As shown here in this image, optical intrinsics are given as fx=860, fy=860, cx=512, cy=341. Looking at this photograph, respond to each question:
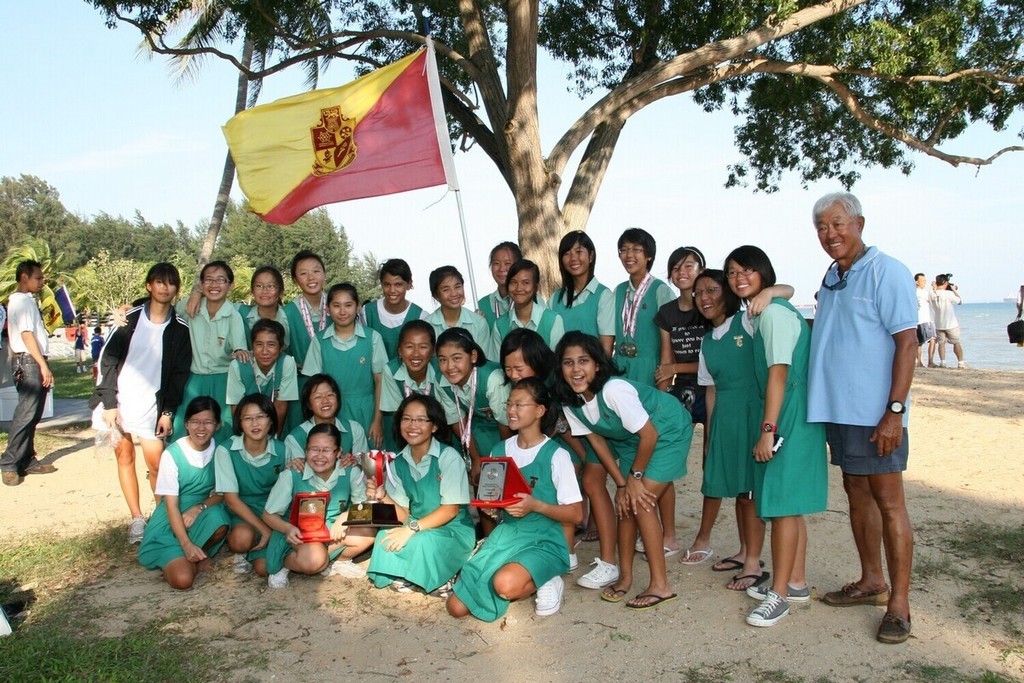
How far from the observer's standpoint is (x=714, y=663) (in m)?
3.53

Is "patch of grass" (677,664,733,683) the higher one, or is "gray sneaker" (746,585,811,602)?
"gray sneaker" (746,585,811,602)

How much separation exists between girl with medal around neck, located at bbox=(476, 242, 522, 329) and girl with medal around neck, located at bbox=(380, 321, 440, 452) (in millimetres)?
601

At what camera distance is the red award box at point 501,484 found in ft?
13.7

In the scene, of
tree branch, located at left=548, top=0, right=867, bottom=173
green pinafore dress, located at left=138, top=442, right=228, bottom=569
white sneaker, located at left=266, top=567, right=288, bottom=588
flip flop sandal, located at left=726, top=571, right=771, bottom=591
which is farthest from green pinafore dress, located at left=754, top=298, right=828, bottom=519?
tree branch, located at left=548, top=0, right=867, bottom=173

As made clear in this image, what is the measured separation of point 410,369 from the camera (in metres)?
5.03

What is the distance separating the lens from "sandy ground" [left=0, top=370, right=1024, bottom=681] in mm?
3539

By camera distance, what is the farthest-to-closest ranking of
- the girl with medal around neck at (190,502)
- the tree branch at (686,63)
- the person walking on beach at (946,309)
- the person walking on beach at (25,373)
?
the person walking on beach at (946,309), the tree branch at (686,63), the person walking on beach at (25,373), the girl with medal around neck at (190,502)

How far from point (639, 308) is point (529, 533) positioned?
5.11ft

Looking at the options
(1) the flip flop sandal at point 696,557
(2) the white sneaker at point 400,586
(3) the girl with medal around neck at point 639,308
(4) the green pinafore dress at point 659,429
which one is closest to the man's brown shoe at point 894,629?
(4) the green pinafore dress at point 659,429

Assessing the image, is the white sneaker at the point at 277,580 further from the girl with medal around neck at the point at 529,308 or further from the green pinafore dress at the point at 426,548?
the girl with medal around neck at the point at 529,308

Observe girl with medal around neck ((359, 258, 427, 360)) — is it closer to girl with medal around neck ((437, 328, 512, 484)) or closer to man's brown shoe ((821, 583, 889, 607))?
girl with medal around neck ((437, 328, 512, 484))

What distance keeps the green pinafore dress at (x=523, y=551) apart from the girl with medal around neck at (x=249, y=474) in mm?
1349

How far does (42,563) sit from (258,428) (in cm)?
161

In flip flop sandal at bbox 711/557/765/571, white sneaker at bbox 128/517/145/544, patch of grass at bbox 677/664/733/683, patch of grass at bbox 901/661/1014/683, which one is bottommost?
patch of grass at bbox 677/664/733/683
